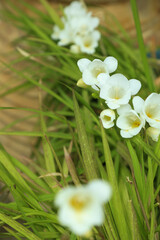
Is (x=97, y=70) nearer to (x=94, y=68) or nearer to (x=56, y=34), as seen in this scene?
(x=94, y=68)

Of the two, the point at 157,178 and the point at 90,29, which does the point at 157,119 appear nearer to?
the point at 157,178

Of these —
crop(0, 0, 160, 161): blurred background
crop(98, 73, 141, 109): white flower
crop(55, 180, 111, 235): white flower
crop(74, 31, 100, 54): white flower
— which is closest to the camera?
crop(55, 180, 111, 235): white flower

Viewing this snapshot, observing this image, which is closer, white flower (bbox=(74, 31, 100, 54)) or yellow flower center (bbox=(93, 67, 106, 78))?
yellow flower center (bbox=(93, 67, 106, 78))

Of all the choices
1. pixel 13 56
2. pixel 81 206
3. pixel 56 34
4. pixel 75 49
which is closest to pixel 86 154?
pixel 81 206

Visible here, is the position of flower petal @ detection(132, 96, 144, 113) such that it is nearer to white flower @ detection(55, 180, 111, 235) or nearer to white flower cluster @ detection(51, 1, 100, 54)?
white flower @ detection(55, 180, 111, 235)

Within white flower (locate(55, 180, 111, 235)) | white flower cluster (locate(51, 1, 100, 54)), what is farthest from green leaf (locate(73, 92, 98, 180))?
white flower cluster (locate(51, 1, 100, 54))

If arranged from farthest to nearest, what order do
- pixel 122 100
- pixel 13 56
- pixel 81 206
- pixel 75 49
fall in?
1. pixel 13 56
2. pixel 75 49
3. pixel 122 100
4. pixel 81 206

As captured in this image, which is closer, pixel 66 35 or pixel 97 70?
pixel 97 70

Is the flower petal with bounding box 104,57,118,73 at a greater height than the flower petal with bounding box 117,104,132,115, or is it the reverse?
the flower petal with bounding box 104,57,118,73
